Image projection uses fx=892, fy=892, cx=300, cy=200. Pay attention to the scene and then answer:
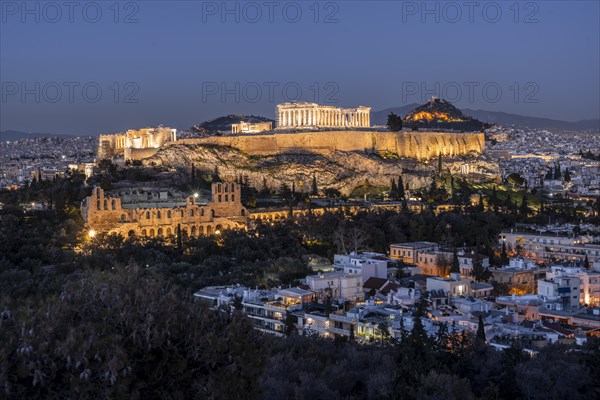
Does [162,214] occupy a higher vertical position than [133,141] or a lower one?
lower

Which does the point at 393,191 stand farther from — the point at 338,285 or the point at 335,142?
the point at 338,285

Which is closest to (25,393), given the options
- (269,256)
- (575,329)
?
(575,329)

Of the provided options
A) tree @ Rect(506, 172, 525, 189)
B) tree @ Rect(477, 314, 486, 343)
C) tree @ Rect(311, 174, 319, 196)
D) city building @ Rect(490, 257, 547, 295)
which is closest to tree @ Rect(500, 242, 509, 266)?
city building @ Rect(490, 257, 547, 295)

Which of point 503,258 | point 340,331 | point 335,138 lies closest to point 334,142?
point 335,138

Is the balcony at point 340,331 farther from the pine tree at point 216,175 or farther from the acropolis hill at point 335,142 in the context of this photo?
the acropolis hill at point 335,142

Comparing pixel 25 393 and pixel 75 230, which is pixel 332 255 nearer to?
pixel 75 230

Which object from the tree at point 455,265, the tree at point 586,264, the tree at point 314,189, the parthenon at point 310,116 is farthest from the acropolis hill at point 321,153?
the tree at point 455,265
